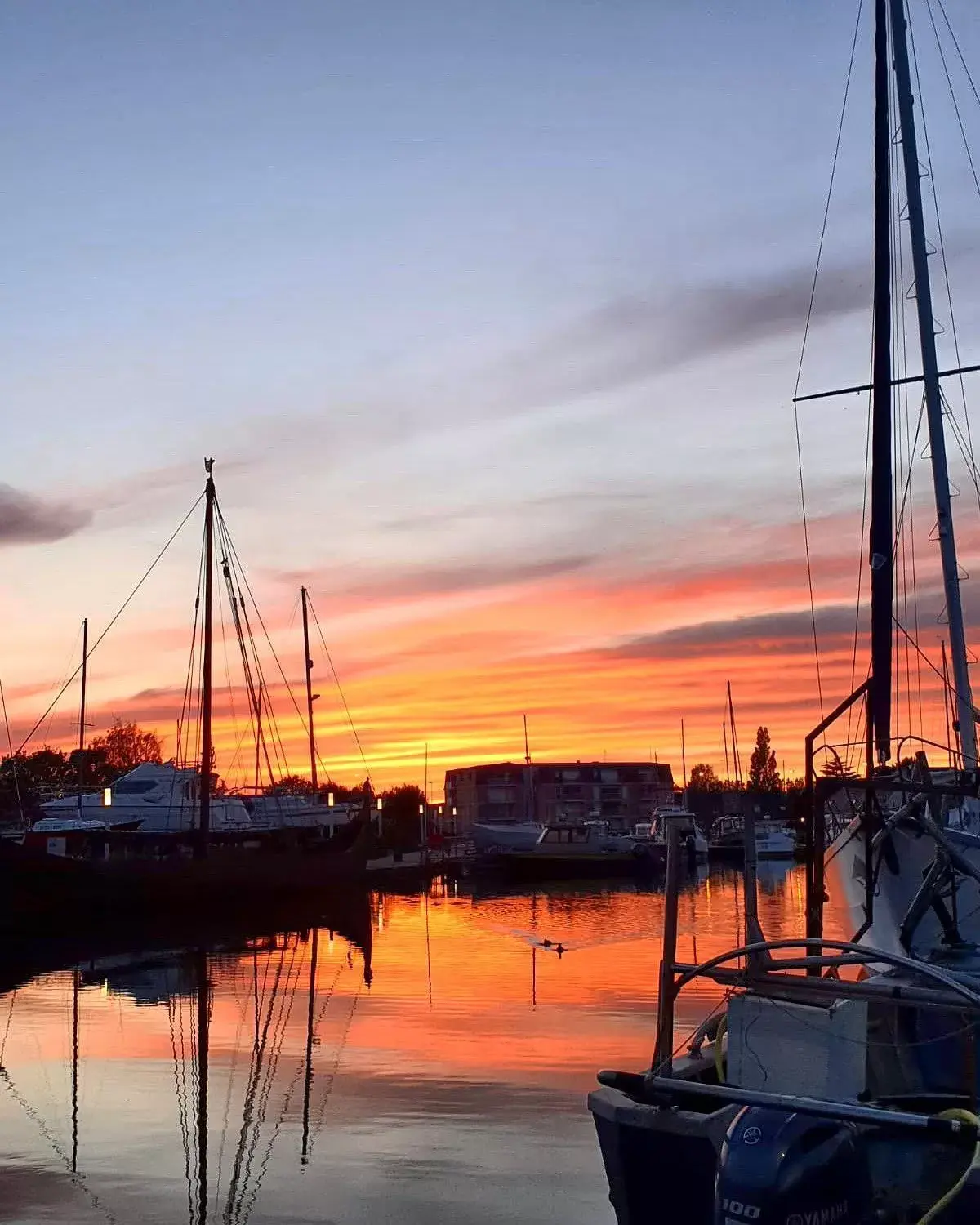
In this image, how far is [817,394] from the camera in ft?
95.6

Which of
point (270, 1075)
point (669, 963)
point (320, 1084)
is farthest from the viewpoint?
point (270, 1075)

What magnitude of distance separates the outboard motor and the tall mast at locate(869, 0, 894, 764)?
14121 mm

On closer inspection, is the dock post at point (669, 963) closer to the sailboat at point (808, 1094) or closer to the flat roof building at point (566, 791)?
the sailboat at point (808, 1094)

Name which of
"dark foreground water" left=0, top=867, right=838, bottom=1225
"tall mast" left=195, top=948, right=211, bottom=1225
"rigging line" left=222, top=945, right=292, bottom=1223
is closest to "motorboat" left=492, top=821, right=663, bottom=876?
"dark foreground water" left=0, top=867, right=838, bottom=1225

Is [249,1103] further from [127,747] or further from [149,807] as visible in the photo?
[127,747]

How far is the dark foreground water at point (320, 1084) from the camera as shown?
12180 mm

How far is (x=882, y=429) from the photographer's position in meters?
27.2

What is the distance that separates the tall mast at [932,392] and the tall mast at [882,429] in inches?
19.2

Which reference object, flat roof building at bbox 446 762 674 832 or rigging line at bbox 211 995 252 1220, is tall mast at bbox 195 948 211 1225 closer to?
rigging line at bbox 211 995 252 1220

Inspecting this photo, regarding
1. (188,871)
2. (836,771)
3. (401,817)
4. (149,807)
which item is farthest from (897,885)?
(401,817)

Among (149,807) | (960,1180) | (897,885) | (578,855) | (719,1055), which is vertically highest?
(149,807)

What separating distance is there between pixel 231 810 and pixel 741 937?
3463 cm

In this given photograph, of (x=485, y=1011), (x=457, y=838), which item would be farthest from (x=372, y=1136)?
(x=457, y=838)

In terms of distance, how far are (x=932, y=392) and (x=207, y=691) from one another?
116ft
